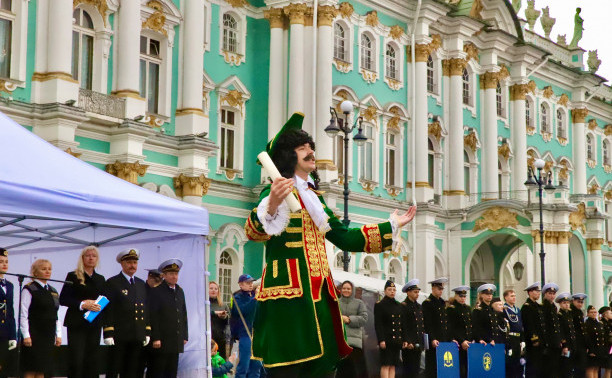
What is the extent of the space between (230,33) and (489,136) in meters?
13.5

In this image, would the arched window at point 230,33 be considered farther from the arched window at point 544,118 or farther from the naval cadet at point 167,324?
the naval cadet at point 167,324

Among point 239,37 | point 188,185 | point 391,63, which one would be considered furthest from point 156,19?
point 391,63

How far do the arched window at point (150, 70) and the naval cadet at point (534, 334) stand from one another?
12.4 metres

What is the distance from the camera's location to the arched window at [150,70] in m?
27.9

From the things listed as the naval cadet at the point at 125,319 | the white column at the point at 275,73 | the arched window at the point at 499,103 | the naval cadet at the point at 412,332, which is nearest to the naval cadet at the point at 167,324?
the naval cadet at the point at 125,319

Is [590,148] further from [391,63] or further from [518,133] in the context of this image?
[391,63]

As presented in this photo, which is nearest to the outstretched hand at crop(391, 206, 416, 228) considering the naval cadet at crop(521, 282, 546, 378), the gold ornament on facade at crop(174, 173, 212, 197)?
the naval cadet at crop(521, 282, 546, 378)

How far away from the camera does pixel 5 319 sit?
10.9 meters

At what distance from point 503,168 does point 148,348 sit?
32589 mm

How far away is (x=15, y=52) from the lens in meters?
23.9

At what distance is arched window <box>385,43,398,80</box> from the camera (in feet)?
121

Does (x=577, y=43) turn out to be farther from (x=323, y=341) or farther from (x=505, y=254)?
(x=323, y=341)

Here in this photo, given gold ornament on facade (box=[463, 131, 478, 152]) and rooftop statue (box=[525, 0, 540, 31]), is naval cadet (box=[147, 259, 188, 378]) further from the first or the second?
rooftop statue (box=[525, 0, 540, 31])

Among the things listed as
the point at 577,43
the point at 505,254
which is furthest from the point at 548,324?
the point at 577,43
